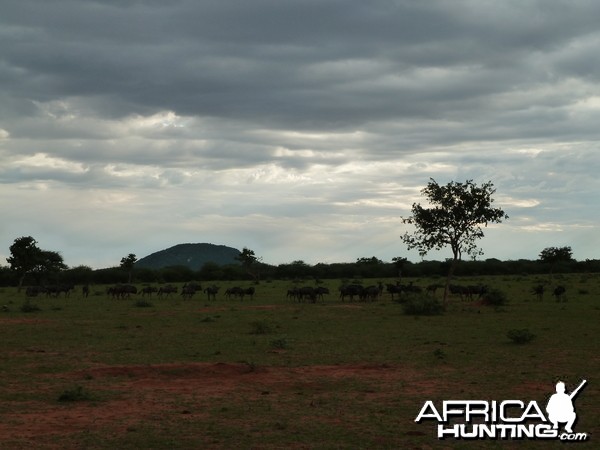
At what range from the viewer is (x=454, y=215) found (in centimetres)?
4303

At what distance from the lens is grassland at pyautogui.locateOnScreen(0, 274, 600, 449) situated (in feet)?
44.3

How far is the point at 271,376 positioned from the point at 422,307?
69.5 feet

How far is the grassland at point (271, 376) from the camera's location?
1351cm

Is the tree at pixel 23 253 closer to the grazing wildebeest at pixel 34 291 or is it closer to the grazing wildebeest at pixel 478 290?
the grazing wildebeest at pixel 34 291

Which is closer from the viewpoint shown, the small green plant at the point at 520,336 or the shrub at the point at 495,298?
the small green plant at the point at 520,336

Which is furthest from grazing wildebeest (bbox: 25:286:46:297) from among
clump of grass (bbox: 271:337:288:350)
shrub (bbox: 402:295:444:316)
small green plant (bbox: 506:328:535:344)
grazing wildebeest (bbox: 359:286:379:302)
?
small green plant (bbox: 506:328:535:344)

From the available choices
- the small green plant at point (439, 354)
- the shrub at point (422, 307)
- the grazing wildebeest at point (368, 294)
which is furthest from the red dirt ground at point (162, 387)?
the grazing wildebeest at point (368, 294)

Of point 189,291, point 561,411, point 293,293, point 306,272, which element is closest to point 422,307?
point 293,293

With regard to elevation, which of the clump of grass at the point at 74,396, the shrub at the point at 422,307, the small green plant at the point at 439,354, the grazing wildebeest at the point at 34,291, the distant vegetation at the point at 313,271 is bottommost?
the clump of grass at the point at 74,396

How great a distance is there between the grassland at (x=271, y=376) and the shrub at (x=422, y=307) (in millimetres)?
1812

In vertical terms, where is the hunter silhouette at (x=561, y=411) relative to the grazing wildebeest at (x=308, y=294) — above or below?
below

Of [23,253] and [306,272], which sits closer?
[23,253]

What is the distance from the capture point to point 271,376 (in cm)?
2000

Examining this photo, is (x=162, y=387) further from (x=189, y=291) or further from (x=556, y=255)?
(x=556, y=255)
